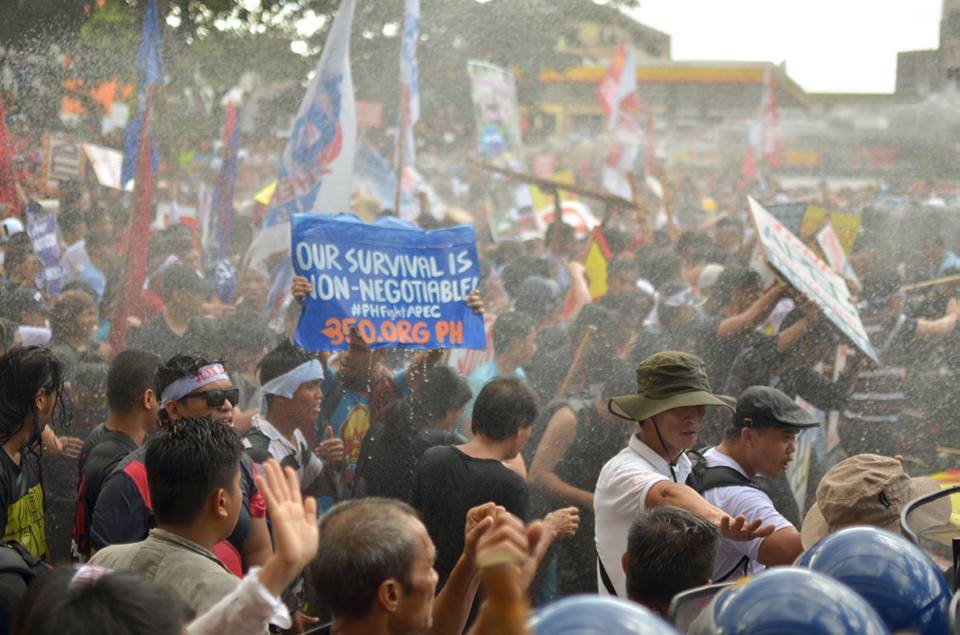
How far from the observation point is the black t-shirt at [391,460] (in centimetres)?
459

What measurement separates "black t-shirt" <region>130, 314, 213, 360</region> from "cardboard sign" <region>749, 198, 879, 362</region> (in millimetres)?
2784

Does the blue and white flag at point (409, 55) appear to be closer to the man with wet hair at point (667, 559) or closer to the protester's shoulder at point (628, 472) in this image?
the protester's shoulder at point (628, 472)

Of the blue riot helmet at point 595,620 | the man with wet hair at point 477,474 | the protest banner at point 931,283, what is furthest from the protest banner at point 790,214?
Result: the blue riot helmet at point 595,620

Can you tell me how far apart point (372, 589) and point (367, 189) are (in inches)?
319

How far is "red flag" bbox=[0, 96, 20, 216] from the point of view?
7078 millimetres

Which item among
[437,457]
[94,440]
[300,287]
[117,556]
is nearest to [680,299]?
[300,287]

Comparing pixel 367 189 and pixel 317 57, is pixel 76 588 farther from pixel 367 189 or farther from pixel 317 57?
pixel 367 189

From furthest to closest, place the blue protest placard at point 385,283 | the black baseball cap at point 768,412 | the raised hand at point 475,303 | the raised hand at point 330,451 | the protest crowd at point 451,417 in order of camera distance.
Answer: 1. the raised hand at point 475,303
2. the blue protest placard at point 385,283
3. the raised hand at point 330,451
4. the black baseball cap at point 768,412
5. the protest crowd at point 451,417

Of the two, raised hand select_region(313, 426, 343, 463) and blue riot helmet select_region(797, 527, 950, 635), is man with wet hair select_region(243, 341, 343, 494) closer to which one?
raised hand select_region(313, 426, 343, 463)

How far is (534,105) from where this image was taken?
11.3 m

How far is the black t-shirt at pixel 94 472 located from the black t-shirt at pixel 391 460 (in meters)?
1.20

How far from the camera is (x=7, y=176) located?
23.5ft

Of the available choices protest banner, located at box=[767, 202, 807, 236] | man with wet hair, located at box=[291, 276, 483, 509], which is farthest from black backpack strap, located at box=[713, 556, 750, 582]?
protest banner, located at box=[767, 202, 807, 236]

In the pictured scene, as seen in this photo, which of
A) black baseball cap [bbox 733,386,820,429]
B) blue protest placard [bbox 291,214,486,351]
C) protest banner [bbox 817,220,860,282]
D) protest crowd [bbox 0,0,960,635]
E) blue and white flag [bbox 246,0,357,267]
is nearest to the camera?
protest crowd [bbox 0,0,960,635]
